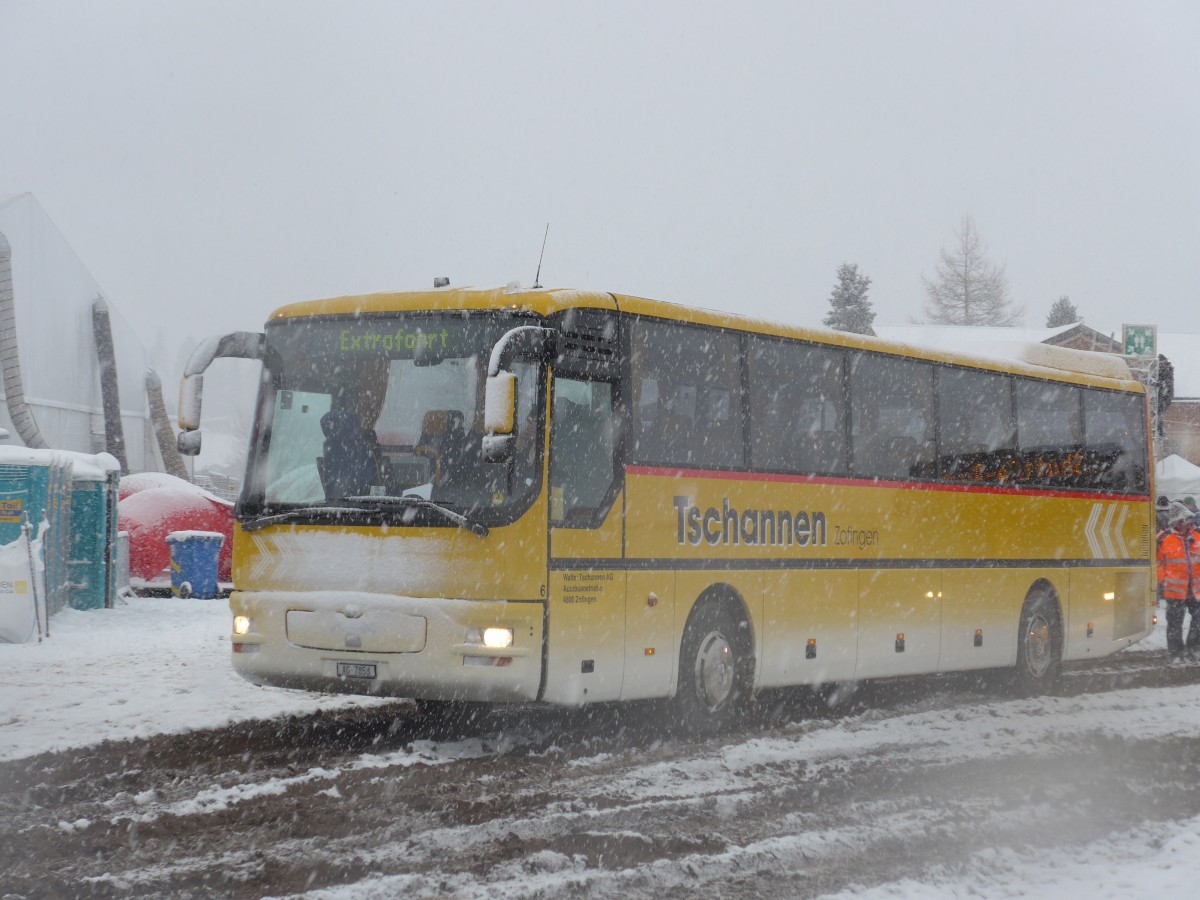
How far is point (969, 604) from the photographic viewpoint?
1452 cm

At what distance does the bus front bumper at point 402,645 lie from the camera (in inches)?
369

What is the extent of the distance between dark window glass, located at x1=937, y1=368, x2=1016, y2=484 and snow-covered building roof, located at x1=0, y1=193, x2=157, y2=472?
77.8 ft

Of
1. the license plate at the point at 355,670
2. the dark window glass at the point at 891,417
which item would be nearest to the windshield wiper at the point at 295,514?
the license plate at the point at 355,670

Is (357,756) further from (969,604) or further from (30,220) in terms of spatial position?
(30,220)

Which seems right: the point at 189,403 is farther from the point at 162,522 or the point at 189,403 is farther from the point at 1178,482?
the point at 1178,482

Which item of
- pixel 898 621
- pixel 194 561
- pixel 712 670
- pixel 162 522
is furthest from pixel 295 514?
pixel 162 522

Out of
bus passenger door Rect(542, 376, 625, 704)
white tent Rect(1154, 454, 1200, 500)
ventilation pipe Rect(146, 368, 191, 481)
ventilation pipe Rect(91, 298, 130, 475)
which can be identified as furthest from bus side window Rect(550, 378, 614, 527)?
white tent Rect(1154, 454, 1200, 500)

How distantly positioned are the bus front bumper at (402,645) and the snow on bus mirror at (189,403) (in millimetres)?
1395

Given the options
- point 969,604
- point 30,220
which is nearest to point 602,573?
point 969,604

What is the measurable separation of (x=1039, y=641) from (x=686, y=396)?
268 inches

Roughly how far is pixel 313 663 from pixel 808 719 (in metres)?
4.75

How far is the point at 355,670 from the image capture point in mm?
9594

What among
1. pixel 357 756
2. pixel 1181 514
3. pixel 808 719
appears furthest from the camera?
pixel 1181 514

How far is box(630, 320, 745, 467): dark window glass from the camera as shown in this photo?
1056 centimetres
